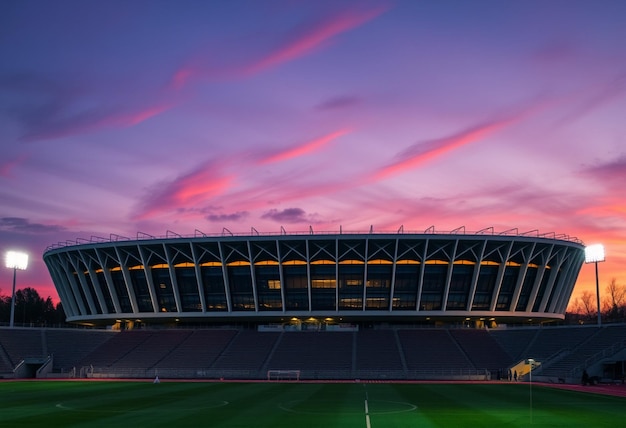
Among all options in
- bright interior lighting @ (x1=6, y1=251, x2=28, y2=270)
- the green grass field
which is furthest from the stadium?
the green grass field

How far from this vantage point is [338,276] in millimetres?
92562

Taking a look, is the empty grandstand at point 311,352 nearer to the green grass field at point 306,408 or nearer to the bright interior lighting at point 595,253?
the bright interior lighting at point 595,253

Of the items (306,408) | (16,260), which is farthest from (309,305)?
(306,408)

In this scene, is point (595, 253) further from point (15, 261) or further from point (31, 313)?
point (31, 313)

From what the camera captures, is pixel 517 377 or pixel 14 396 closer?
pixel 14 396

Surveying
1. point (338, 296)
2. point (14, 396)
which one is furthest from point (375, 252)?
point (14, 396)

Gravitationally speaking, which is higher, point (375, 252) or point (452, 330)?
point (375, 252)

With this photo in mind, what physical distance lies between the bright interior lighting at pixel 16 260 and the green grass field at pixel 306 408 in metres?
43.6

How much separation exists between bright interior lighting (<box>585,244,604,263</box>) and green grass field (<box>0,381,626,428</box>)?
35.3 m

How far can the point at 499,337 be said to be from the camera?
93.3 meters

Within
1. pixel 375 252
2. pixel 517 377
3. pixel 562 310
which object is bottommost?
pixel 517 377

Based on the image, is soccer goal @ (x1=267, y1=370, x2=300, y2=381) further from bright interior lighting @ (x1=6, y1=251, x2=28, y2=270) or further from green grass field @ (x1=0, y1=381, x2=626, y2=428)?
bright interior lighting @ (x1=6, y1=251, x2=28, y2=270)

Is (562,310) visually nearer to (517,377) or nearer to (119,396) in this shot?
(517,377)

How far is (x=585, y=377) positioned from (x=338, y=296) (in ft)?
129
